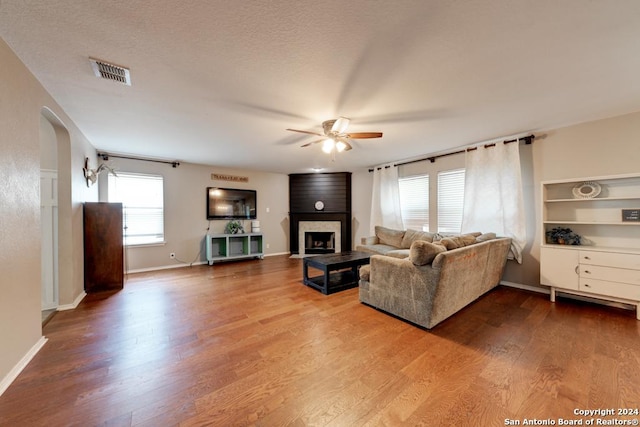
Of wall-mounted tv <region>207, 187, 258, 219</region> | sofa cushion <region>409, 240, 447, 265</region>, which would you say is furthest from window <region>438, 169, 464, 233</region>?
wall-mounted tv <region>207, 187, 258, 219</region>

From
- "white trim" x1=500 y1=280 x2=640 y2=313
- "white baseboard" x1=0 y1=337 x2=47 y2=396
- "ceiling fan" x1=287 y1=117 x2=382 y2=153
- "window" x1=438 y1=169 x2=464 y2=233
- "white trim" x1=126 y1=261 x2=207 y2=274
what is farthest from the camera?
"white trim" x1=126 y1=261 x2=207 y2=274

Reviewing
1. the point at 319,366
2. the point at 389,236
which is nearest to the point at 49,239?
the point at 319,366

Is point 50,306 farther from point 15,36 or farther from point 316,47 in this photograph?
point 316,47

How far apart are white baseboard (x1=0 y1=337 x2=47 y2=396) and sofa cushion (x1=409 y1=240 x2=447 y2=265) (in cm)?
320

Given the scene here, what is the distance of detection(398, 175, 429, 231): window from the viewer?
16.2ft

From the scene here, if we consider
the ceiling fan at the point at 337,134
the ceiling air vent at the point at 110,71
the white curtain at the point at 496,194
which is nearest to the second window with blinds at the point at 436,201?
the white curtain at the point at 496,194

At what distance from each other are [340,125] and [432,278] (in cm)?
191

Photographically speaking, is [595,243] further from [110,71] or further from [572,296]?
[110,71]

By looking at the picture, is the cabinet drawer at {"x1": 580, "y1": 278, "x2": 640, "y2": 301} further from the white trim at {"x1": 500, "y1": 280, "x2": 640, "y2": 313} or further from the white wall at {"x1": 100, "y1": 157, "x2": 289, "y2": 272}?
the white wall at {"x1": 100, "y1": 157, "x2": 289, "y2": 272}

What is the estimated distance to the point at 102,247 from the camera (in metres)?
3.54

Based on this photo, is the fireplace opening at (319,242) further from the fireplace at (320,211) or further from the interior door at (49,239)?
the interior door at (49,239)

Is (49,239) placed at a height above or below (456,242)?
above

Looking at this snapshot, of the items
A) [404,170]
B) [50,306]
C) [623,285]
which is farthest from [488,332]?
[50,306]

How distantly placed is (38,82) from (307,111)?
2.42 meters
